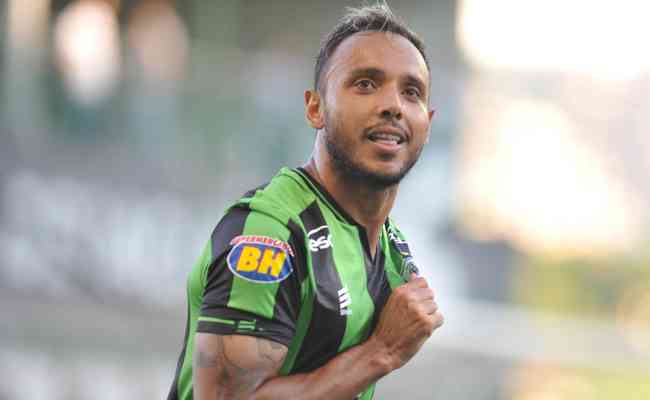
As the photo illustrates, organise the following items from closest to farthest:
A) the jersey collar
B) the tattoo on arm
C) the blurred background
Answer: the tattoo on arm → the jersey collar → the blurred background

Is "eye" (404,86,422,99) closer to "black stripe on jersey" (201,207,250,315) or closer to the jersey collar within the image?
the jersey collar

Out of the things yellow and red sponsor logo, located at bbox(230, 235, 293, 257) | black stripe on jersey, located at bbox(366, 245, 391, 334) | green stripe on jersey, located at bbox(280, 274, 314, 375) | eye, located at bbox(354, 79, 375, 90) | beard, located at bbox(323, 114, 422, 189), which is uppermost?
eye, located at bbox(354, 79, 375, 90)

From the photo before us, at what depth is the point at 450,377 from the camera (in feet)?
35.9

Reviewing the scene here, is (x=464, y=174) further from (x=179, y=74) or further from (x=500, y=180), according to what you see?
(x=179, y=74)

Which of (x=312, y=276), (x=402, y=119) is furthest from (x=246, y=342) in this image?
(x=402, y=119)

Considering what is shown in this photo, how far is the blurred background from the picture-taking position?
1020 centimetres

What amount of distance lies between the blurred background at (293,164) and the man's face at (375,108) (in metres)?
7.32

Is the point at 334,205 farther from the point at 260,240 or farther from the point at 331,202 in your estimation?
the point at 260,240

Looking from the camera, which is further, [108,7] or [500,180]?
[500,180]

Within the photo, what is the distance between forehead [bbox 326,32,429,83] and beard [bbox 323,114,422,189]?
0.16 m

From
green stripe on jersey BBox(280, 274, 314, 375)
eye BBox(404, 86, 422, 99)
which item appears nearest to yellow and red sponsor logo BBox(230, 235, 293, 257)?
green stripe on jersey BBox(280, 274, 314, 375)

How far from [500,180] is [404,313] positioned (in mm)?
10360

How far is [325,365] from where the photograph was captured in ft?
8.94

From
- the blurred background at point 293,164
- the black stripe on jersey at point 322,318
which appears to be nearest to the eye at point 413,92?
the black stripe on jersey at point 322,318
